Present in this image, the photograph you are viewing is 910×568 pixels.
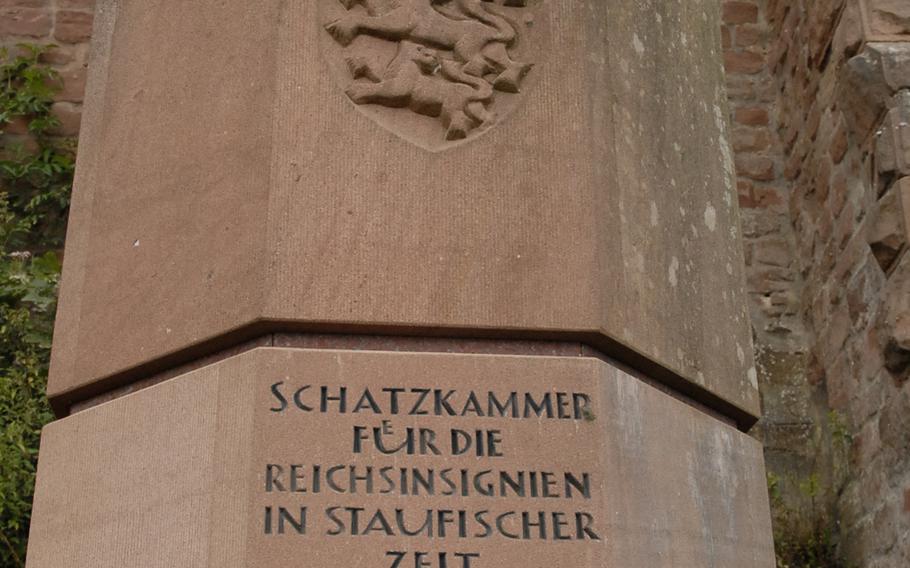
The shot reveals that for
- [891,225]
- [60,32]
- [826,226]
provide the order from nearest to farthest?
[891,225], [826,226], [60,32]

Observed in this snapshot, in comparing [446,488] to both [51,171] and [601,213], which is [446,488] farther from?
[51,171]

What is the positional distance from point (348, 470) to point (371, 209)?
1.81ft

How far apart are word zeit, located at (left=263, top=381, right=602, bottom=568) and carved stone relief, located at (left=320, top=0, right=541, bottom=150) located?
23.0 inches

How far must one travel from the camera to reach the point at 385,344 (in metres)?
2.48

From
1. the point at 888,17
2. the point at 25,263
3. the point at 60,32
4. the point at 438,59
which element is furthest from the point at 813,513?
the point at 60,32

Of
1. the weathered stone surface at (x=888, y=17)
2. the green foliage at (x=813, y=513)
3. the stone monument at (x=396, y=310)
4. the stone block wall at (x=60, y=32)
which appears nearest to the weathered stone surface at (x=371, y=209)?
the stone monument at (x=396, y=310)

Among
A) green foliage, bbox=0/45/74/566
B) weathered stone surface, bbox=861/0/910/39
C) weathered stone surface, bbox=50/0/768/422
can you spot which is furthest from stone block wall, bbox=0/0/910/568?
weathered stone surface, bbox=50/0/768/422

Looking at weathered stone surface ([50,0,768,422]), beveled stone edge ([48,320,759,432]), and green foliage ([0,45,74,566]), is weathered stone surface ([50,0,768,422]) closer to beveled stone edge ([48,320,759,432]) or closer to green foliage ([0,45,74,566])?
beveled stone edge ([48,320,759,432])

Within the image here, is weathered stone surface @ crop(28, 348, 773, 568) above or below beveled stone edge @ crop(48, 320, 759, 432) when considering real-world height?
below

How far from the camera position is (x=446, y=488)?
2.33 metres

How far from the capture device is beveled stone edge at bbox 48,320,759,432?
8.07 ft

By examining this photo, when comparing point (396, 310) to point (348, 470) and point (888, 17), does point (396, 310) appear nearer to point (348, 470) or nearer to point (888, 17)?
point (348, 470)

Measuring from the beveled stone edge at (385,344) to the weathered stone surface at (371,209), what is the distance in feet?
0.03

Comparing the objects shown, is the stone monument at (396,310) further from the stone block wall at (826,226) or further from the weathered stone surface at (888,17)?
the weathered stone surface at (888,17)
